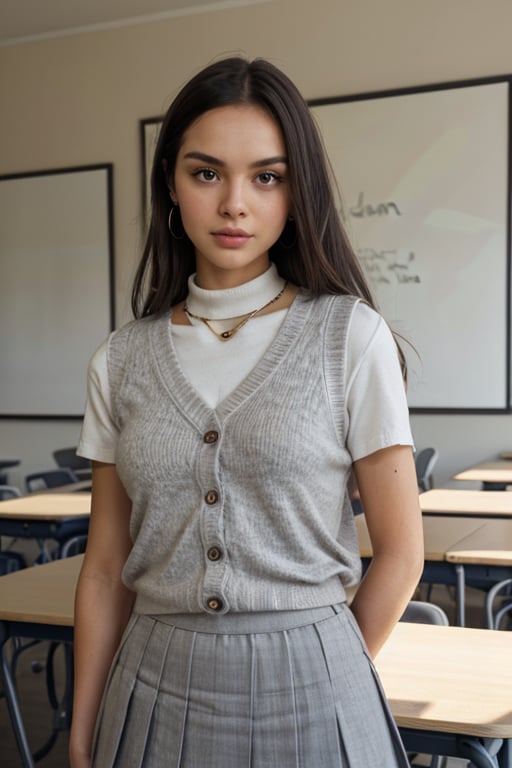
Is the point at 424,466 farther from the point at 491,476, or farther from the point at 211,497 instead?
the point at 211,497

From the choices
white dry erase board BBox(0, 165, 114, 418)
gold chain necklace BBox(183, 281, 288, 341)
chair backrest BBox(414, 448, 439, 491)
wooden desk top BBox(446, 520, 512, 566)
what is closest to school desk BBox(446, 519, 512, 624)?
wooden desk top BBox(446, 520, 512, 566)

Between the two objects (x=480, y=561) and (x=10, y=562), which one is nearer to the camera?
(x=480, y=561)

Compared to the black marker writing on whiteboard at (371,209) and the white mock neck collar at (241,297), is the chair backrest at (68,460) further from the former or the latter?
the white mock neck collar at (241,297)

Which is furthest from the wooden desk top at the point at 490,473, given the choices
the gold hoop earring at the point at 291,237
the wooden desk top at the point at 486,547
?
the gold hoop earring at the point at 291,237

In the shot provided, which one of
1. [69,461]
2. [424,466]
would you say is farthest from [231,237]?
[69,461]

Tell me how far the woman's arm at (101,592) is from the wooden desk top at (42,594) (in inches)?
37.6

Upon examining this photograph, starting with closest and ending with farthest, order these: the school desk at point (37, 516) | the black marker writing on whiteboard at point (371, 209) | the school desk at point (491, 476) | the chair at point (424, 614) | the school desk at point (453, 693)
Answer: the school desk at point (453, 693) → the chair at point (424, 614) → the school desk at point (37, 516) → the school desk at point (491, 476) → the black marker writing on whiteboard at point (371, 209)

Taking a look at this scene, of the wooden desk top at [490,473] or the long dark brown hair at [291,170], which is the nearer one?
the long dark brown hair at [291,170]

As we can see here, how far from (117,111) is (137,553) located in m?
5.98

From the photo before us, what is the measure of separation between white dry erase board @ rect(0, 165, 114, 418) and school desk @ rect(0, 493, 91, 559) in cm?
272

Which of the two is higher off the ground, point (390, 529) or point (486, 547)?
point (390, 529)

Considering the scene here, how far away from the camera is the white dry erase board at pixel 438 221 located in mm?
5508

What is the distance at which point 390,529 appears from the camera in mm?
1063

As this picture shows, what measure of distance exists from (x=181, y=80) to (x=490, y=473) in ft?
11.6
